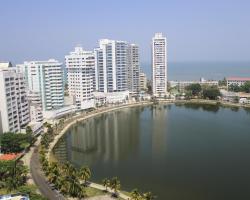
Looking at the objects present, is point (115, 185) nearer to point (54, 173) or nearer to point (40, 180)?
point (54, 173)

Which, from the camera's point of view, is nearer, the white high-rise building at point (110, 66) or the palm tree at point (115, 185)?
the palm tree at point (115, 185)

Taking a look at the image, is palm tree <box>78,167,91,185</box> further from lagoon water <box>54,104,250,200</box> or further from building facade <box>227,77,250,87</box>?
building facade <box>227,77,250,87</box>

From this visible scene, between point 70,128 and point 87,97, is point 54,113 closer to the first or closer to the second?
point 70,128

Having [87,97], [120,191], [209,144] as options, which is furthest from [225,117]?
[120,191]

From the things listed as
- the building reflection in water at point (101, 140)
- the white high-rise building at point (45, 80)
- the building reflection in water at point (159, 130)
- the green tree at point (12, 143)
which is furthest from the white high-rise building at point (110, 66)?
the green tree at point (12, 143)

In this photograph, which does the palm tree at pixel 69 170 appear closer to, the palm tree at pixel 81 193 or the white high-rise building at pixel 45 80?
the palm tree at pixel 81 193

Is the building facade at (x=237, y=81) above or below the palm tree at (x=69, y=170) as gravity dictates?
above

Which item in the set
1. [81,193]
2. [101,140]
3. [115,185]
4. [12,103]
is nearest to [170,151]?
[101,140]
